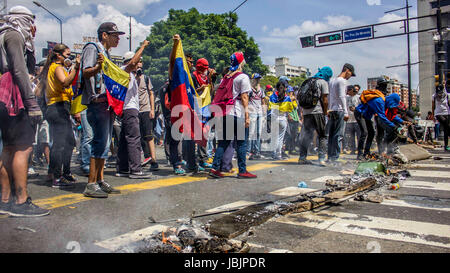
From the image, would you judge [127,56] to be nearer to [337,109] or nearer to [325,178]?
[325,178]

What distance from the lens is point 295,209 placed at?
3.73 m

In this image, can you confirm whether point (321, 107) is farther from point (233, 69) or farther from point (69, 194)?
point (69, 194)

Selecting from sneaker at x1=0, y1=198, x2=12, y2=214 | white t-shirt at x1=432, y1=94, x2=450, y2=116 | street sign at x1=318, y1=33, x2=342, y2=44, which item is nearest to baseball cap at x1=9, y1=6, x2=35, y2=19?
sneaker at x1=0, y1=198, x2=12, y2=214

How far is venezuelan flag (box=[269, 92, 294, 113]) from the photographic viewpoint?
9477 millimetres

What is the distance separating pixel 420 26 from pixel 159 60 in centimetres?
4394

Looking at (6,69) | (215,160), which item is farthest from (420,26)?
(6,69)

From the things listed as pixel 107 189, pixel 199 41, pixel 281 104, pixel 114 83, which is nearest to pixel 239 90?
pixel 114 83

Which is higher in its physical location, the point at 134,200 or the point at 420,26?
the point at 420,26

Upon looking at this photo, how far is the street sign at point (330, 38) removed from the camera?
75.3 ft

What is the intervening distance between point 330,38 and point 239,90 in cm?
1936

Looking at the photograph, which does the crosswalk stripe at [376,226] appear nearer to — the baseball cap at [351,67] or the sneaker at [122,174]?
the sneaker at [122,174]

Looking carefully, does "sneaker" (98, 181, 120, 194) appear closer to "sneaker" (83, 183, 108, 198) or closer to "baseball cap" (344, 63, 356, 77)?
"sneaker" (83, 183, 108, 198)

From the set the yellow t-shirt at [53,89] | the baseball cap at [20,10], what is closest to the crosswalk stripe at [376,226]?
the baseball cap at [20,10]

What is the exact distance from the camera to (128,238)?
9.09ft
